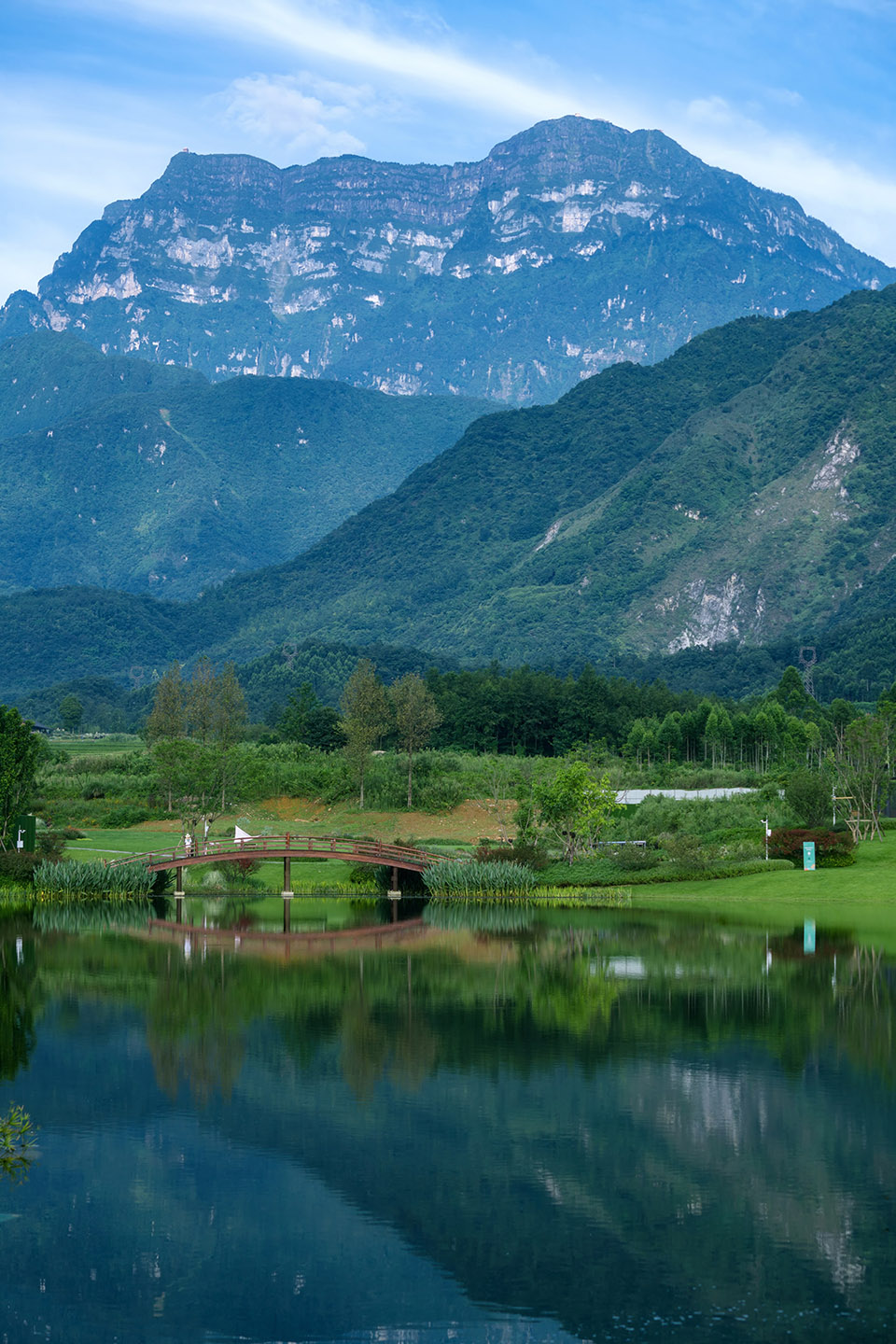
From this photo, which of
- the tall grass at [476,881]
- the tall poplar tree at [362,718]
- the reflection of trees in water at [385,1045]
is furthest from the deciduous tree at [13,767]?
the reflection of trees in water at [385,1045]

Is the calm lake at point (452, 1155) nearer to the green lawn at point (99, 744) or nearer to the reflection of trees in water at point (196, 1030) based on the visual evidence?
the reflection of trees in water at point (196, 1030)

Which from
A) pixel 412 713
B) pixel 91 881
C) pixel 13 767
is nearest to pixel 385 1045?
pixel 91 881

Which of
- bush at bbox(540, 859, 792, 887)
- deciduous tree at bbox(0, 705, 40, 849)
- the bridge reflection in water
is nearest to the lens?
the bridge reflection in water

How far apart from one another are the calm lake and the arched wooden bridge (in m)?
16.7

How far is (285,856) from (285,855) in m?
0.29

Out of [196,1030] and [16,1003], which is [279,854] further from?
[196,1030]

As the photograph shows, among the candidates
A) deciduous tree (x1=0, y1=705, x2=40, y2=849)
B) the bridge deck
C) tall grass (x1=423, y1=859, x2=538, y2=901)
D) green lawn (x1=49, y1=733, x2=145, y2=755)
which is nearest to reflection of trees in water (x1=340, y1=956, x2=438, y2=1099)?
the bridge deck

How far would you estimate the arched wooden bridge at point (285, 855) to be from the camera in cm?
5606

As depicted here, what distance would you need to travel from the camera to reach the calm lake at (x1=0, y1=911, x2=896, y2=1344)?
17000mm

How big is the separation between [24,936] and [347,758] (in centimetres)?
3949

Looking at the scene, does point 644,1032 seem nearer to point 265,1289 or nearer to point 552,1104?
point 552,1104

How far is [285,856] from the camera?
57031mm

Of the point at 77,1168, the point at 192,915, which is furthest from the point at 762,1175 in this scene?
the point at 192,915

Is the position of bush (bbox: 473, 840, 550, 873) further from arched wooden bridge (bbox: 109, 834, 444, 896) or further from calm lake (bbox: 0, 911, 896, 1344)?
calm lake (bbox: 0, 911, 896, 1344)
